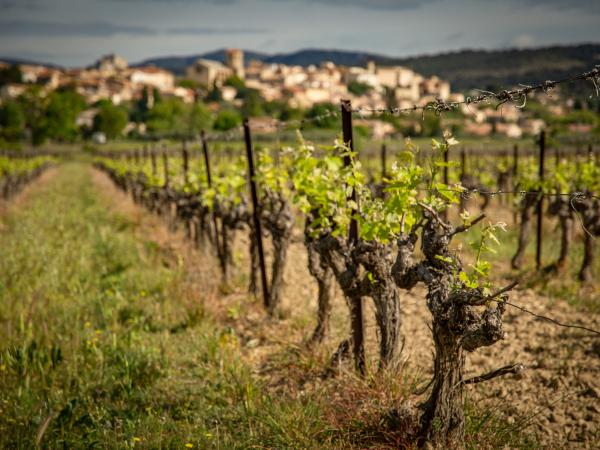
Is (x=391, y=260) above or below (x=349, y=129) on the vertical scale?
below

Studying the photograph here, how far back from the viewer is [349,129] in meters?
4.00

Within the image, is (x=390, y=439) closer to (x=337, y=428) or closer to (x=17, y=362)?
(x=337, y=428)

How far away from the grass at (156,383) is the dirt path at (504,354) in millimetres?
86

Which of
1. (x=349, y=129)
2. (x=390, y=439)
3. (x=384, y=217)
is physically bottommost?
(x=390, y=439)

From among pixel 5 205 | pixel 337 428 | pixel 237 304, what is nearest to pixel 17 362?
pixel 237 304

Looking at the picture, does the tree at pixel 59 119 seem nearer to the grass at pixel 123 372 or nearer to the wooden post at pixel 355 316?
the grass at pixel 123 372

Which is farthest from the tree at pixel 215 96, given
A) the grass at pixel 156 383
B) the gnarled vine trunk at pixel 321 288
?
the gnarled vine trunk at pixel 321 288

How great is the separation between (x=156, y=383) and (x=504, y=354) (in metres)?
3.23

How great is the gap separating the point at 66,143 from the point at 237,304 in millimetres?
79598

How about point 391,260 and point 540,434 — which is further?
point 391,260

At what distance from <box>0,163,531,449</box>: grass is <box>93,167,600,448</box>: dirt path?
86 mm

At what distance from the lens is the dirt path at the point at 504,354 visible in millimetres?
3529

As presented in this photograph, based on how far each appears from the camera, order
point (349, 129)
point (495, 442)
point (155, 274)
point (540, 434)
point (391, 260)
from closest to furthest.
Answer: point (495, 442) < point (540, 434) < point (391, 260) < point (349, 129) < point (155, 274)

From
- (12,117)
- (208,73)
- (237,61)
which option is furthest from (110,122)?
(237,61)
